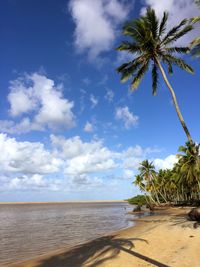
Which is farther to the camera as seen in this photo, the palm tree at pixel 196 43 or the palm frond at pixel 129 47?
the palm frond at pixel 129 47

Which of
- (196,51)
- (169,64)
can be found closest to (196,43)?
(196,51)

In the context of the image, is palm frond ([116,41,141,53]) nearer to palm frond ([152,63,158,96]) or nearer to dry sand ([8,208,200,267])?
palm frond ([152,63,158,96])

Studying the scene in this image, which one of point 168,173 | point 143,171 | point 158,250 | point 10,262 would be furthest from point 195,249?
point 168,173

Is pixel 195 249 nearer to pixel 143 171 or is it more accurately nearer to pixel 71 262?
pixel 71 262

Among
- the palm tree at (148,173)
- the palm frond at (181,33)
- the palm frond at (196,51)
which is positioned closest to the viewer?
the palm frond at (196,51)

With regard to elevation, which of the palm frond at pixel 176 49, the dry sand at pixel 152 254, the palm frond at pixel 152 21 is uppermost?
the palm frond at pixel 152 21

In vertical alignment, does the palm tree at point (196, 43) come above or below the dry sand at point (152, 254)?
above

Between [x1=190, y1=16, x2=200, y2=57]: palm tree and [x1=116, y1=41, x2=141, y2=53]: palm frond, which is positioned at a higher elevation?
[x1=116, y1=41, x2=141, y2=53]: palm frond

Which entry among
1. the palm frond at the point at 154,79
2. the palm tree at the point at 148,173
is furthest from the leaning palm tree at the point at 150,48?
the palm tree at the point at 148,173

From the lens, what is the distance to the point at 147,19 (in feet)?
68.1

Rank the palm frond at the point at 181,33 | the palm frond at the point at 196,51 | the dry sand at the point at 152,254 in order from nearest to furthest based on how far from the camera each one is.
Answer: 1. the dry sand at the point at 152,254
2. the palm frond at the point at 196,51
3. the palm frond at the point at 181,33

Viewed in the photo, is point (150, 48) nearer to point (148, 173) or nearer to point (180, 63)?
point (180, 63)

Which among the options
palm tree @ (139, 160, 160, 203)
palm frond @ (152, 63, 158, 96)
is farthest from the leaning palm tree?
palm tree @ (139, 160, 160, 203)

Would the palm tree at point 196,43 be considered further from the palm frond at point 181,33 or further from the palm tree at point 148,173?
the palm tree at point 148,173
